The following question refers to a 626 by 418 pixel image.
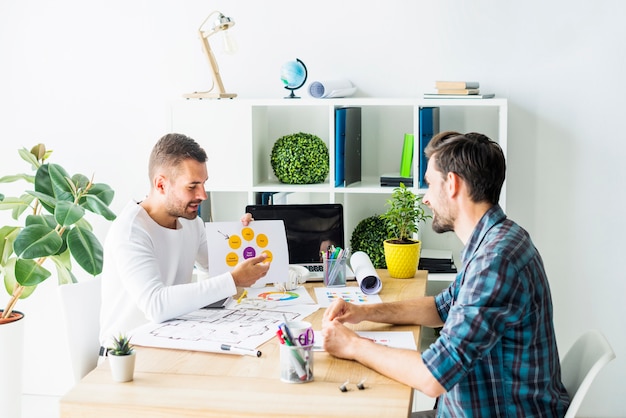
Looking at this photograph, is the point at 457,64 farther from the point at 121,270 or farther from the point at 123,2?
the point at 121,270

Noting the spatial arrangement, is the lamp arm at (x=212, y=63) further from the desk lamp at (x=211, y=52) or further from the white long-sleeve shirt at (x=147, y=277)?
the white long-sleeve shirt at (x=147, y=277)

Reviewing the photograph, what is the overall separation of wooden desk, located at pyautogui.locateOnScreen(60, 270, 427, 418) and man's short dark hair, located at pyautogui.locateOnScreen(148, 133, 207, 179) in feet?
2.44

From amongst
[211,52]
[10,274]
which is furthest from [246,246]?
[10,274]

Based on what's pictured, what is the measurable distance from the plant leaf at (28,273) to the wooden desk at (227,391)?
1.43 m

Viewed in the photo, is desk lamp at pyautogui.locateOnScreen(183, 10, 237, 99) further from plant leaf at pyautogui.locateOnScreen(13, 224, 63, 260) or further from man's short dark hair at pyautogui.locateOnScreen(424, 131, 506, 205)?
man's short dark hair at pyautogui.locateOnScreen(424, 131, 506, 205)

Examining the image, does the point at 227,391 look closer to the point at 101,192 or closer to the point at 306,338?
the point at 306,338

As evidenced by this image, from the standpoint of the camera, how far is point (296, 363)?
1867mm

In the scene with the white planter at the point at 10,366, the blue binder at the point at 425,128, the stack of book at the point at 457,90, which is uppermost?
the stack of book at the point at 457,90

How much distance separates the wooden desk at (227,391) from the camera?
1.72 metres

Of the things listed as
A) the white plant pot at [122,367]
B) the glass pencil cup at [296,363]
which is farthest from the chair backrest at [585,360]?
the white plant pot at [122,367]

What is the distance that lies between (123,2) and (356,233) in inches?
63.5

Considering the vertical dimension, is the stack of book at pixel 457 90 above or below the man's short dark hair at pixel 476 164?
above

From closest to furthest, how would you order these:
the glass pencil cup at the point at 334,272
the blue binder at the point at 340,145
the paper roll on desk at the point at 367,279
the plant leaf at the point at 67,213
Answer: the paper roll on desk at the point at 367,279 < the glass pencil cup at the point at 334,272 < the plant leaf at the point at 67,213 < the blue binder at the point at 340,145

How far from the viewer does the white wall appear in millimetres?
3518
